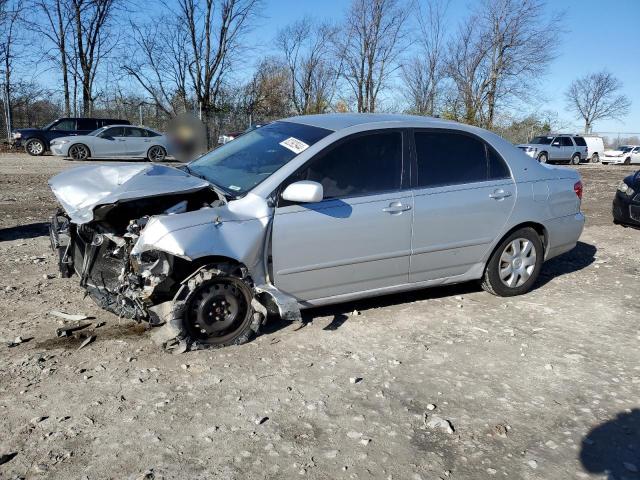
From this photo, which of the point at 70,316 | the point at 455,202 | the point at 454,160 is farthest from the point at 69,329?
the point at 454,160

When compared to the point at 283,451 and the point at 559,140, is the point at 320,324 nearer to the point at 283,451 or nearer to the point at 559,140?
the point at 283,451

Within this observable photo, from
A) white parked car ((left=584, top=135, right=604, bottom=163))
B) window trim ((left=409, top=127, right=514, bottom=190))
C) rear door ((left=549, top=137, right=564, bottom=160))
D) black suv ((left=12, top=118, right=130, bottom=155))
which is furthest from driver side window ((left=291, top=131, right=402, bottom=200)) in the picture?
white parked car ((left=584, top=135, right=604, bottom=163))

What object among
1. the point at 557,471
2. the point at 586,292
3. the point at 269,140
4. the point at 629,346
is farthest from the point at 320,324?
the point at 586,292

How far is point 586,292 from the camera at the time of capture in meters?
5.68

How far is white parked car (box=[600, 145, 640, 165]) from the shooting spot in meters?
34.1

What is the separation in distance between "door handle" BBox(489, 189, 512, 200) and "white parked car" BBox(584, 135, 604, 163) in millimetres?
31936

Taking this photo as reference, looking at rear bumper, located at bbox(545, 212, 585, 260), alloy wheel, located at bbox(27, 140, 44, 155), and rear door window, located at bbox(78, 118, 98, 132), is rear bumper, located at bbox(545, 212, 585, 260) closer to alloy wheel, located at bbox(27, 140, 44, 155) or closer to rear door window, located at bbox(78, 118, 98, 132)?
rear door window, located at bbox(78, 118, 98, 132)

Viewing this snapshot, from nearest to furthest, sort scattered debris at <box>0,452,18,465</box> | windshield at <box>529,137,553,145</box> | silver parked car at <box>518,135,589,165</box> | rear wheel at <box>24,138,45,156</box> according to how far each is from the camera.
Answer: scattered debris at <box>0,452,18,465</box> < rear wheel at <box>24,138,45,156</box> < silver parked car at <box>518,135,589,165</box> < windshield at <box>529,137,553,145</box>

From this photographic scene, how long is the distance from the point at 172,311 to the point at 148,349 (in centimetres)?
40

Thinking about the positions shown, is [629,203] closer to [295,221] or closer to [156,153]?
[295,221]

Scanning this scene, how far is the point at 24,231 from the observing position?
22.9 feet

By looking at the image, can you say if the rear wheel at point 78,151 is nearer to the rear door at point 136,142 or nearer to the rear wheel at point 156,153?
the rear door at point 136,142

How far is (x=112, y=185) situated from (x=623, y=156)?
36.9 m

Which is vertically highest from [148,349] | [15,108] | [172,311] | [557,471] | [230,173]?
[15,108]
